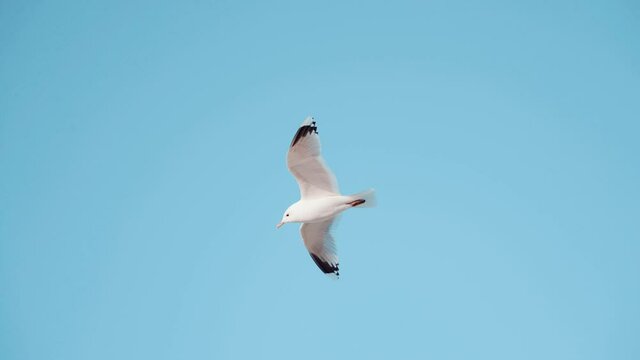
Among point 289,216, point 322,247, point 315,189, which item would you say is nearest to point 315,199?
point 315,189

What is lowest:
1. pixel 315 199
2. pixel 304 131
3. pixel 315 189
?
pixel 315 199

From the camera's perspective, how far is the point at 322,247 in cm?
1188

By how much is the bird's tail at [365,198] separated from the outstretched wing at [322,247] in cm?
113

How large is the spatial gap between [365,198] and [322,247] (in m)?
1.59

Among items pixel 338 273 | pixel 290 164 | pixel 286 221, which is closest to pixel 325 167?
pixel 290 164

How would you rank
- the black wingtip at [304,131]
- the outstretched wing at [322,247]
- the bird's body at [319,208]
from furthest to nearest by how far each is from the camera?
the outstretched wing at [322,247] → the bird's body at [319,208] → the black wingtip at [304,131]

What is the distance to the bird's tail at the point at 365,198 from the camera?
1059 centimetres

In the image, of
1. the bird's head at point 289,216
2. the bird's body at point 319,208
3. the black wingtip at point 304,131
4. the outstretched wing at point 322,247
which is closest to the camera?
the black wingtip at point 304,131

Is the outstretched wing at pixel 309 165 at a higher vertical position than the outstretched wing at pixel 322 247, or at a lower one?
higher

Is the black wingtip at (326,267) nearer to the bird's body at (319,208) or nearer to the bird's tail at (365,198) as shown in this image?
the bird's body at (319,208)

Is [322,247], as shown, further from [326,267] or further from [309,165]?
[309,165]

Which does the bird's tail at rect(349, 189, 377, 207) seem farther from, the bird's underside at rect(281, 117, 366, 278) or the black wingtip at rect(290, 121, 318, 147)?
the black wingtip at rect(290, 121, 318, 147)

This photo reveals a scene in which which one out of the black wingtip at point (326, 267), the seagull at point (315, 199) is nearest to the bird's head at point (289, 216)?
the seagull at point (315, 199)

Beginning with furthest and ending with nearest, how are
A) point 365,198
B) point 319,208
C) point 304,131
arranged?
point 319,208 → point 365,198 → point 304,131
